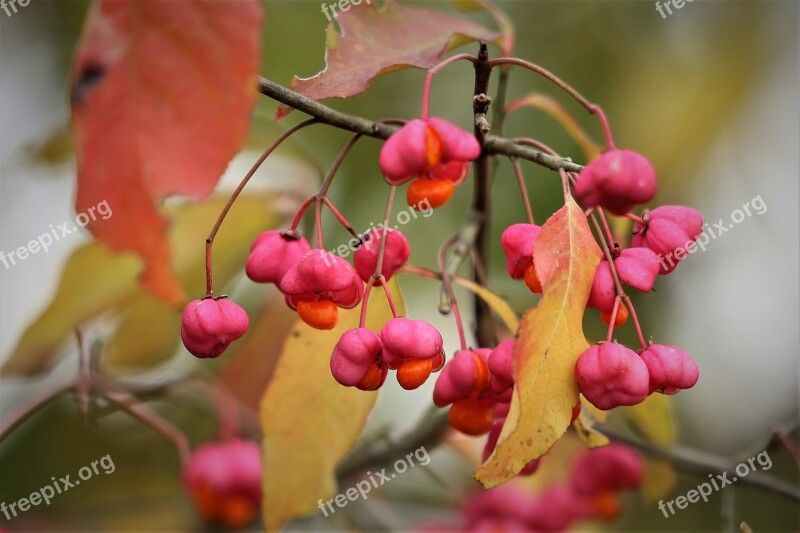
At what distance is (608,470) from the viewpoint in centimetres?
138

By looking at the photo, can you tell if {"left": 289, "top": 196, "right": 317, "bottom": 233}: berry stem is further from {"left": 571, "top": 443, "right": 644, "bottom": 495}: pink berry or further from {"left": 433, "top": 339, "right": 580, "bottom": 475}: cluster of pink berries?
{"left": 571, "top": 443, "right": 644, "bottom": 495}: pink berry

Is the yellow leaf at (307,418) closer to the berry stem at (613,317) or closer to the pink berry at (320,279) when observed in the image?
the pink berry at (320,279)

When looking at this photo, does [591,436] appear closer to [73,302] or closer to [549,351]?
[549,351]

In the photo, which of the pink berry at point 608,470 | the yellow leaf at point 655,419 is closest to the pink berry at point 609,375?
the yellow leaf at point 655,419

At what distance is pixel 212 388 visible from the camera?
1.47m

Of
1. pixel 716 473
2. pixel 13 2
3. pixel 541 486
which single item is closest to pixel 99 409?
pixel 541 486

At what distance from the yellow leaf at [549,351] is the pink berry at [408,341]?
0.32 feet

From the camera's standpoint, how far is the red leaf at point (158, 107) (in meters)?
0.57

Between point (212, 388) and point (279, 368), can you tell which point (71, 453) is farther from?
point (279, 368)

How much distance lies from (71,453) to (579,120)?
1.51 metres

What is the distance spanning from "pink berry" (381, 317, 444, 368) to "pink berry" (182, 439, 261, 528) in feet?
2.26

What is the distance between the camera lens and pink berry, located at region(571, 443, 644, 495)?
4.50ft

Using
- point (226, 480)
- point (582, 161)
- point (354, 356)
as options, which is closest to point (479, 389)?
Result: point (354, 356)

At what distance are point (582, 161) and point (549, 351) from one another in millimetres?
1582
